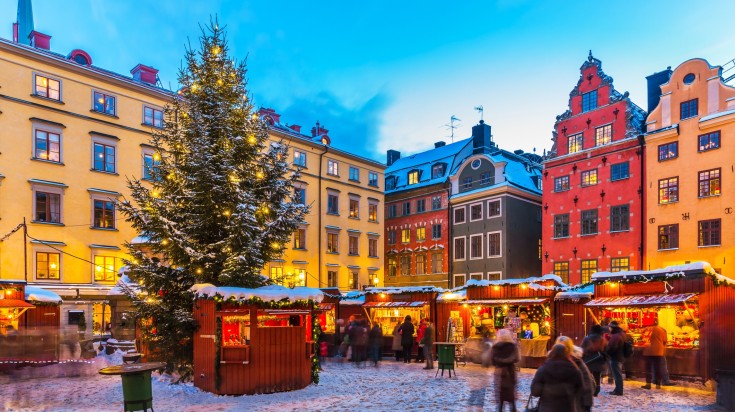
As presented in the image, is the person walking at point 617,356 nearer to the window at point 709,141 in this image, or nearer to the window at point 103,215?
the window at point 709,141

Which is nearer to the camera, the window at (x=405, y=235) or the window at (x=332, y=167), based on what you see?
the window at (x=332, y=167)

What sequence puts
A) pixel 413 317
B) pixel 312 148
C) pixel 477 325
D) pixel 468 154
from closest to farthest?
pixel 477 325
pixel 413 317
pixel 312 148
pixel 468 154

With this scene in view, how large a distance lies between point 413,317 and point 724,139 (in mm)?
17406

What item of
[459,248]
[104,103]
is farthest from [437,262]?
[104,103]

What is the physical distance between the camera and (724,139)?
92.4ft

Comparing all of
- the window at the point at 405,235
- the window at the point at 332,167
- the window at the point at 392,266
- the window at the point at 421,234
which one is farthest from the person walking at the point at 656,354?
the window at the point at 392,266

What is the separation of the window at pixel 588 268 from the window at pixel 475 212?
32.9 feet

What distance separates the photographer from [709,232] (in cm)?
2877

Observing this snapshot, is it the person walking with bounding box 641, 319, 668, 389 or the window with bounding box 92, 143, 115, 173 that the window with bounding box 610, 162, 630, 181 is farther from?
the window with bounding box 92, 143, 115, 173

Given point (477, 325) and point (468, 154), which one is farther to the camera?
point (468, 154)

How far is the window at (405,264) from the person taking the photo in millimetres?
48594

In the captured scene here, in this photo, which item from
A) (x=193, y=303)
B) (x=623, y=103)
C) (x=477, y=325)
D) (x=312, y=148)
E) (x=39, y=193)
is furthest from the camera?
(x=312, y=148)

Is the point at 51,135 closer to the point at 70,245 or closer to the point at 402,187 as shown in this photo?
the point at 70,245

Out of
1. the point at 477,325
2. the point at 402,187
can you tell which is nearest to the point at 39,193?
the point at 477,325
